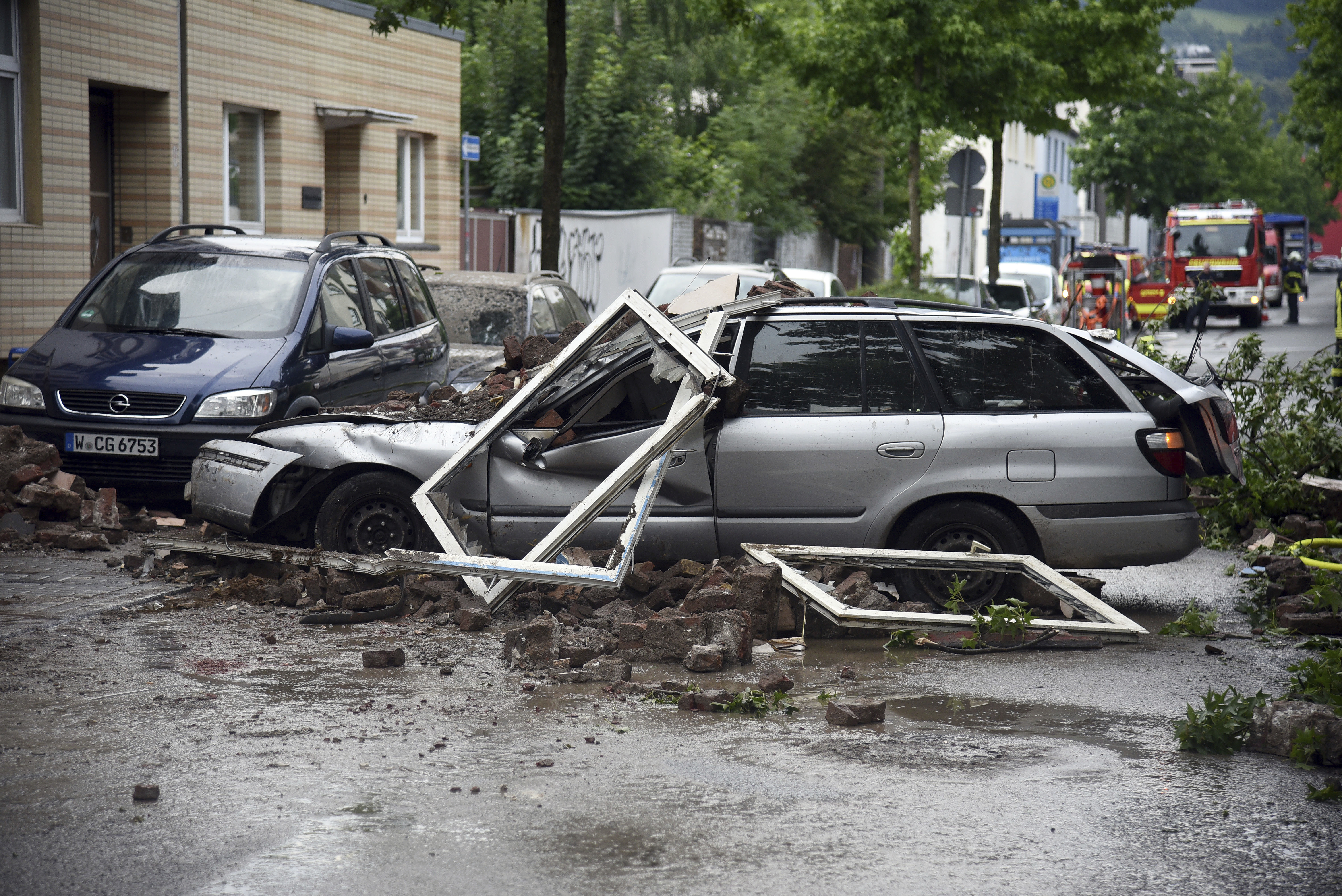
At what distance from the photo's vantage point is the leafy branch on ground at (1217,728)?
196 inches

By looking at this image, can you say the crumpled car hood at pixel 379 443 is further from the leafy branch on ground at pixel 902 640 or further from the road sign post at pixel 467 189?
the road sign post at pixel 467 189

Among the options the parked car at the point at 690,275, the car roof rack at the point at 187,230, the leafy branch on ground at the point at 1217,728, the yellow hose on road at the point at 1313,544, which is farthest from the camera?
the parked car at the point at 690,275

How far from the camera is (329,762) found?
15.2 ft

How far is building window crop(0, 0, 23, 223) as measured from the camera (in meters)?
13.9

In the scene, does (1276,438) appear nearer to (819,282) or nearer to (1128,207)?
(819,282)

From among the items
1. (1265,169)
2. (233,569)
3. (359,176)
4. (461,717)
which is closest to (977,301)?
(359,176)

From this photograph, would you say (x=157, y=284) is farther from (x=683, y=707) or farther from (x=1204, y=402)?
(x=1204, y=402)

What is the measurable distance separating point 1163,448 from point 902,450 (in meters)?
1.33

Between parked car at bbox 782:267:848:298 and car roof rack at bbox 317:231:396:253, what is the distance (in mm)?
5612

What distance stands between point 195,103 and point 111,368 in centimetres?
894

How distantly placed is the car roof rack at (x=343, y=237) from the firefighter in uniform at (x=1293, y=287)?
33.8 m

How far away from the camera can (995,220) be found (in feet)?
86.5

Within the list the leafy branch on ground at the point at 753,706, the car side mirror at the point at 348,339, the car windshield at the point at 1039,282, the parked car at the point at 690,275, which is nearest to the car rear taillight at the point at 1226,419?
the leafy branch on ground at the point at 753,706

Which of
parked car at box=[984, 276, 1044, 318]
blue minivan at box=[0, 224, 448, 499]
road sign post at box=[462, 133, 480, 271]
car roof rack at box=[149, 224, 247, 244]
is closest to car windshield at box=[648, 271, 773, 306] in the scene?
road sign post at box=[462, 133, 480, 271]
